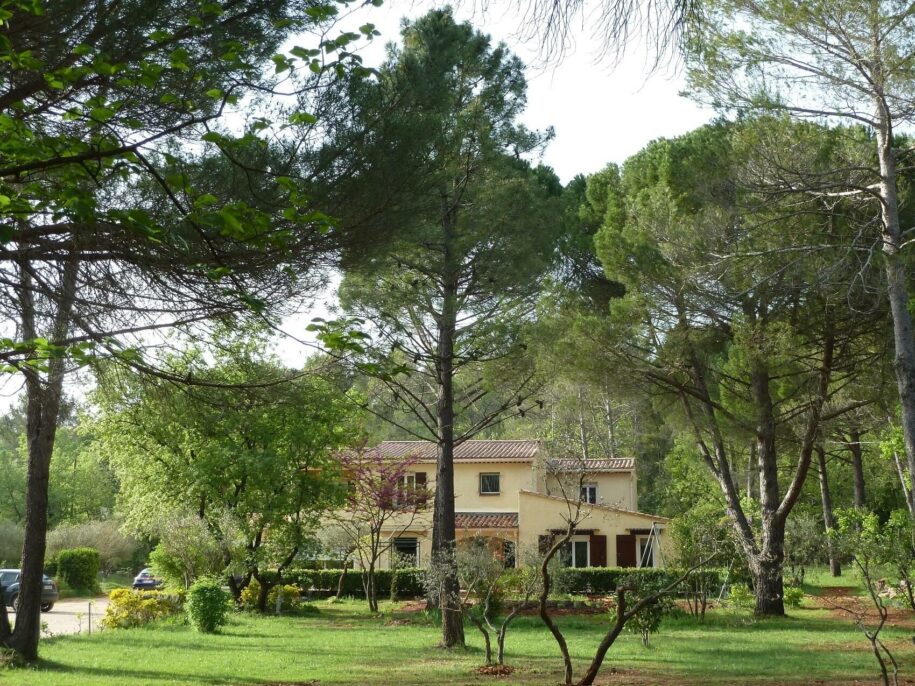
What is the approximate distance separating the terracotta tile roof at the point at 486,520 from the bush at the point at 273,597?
9.33 meters

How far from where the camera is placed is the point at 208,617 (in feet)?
56.9

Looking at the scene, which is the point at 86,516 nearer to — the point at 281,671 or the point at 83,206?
the point at 281,671

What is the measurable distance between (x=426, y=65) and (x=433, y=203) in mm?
1173

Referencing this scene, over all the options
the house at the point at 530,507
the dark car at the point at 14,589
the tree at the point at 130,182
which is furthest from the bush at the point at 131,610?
the tree at the point at 130,182

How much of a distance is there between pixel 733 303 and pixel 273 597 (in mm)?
13600

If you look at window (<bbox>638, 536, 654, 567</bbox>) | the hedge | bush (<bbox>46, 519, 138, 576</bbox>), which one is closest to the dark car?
the hedge

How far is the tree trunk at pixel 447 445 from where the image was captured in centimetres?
1459

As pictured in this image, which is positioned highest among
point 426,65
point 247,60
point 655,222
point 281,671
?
point 655,222

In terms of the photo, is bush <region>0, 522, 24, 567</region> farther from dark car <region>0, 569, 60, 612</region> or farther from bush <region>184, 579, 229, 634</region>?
bush <region>184, 579, 229, 634</region>

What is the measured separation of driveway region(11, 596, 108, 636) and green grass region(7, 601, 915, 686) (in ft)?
8.36

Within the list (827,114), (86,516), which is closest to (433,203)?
(827,114)

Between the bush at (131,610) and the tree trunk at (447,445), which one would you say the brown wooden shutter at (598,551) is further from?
the tree trunk at (447,445)

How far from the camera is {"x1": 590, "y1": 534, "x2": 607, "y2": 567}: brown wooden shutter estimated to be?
32.3 meters

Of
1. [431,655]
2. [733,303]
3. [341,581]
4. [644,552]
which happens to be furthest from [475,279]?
[644,552]
